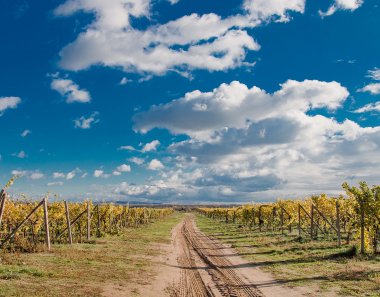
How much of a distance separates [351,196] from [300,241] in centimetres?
788

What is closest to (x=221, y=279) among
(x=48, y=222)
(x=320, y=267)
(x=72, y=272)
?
(x=320, y=267)

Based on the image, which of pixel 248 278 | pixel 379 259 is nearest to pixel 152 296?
pixel 248 278

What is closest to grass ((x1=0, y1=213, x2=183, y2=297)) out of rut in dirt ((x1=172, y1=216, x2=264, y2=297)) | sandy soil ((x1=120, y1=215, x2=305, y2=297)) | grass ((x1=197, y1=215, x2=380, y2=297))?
sandy soil ((x1=120, y1=215, x2=305, y2=297))

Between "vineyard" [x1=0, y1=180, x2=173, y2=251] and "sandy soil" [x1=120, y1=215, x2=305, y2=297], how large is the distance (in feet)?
24.6

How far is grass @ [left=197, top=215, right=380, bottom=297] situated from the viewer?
14.9 metres

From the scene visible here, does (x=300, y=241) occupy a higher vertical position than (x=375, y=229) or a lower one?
lower

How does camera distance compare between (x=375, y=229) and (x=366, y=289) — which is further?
Result: (x=375, y=229)

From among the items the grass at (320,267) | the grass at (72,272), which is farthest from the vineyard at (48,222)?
the grass at (320,267)

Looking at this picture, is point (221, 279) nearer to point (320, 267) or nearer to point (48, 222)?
point (320, 267)

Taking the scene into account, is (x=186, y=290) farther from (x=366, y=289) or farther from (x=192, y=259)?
(x=192, y=259)

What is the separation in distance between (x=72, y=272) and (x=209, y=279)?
592 cm

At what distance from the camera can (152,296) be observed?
519 inches

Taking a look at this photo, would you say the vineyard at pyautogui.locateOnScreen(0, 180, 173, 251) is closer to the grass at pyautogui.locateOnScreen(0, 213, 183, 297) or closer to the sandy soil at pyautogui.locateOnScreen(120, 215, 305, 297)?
the grass at pyautogui.locateOnScreen(0, 213, 183, 297)

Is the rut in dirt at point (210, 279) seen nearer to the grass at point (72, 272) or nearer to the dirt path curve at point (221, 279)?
the dirt path curve at point (221, 279)
